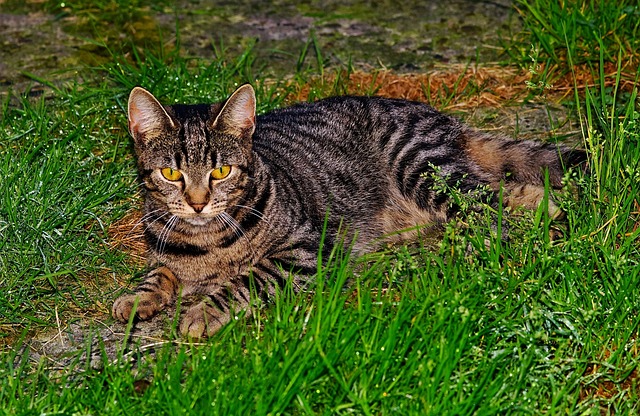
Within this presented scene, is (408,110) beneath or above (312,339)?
above

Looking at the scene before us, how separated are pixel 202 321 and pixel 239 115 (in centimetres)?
98

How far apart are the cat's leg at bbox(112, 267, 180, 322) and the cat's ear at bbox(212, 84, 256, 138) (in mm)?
769

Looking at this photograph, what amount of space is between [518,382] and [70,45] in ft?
14.9

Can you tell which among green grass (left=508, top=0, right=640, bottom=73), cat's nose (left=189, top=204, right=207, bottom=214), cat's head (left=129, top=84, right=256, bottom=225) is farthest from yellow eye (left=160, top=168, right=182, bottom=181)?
green grass (left=508, top=0, right=640, bottom=73)

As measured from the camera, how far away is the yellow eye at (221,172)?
4.37 meters

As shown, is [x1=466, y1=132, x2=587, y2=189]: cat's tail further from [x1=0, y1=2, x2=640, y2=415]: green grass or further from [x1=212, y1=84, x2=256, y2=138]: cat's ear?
[x1=212, y1=84, x2=256, y2=138]: cat's ear

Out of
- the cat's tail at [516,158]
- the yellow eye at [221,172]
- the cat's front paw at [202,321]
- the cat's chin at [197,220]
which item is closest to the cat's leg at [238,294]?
the cat's front paw at [202,321]

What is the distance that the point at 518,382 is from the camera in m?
3.49

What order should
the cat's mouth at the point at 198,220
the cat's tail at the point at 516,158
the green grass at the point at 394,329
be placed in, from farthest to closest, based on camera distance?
the cat's tail at the point at 516,158 < the cat's mouth at the point at 198,220 < the green grass at the point at 394,329

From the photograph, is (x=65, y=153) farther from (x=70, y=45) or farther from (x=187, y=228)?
(x=70, y=45)

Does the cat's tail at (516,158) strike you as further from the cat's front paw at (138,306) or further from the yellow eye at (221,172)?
the cat's front paw at (138,306)

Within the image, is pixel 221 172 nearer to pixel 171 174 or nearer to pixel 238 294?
pixel 171 174

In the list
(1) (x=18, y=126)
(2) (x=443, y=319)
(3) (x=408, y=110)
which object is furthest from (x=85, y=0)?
(2) (x=443, y=319)

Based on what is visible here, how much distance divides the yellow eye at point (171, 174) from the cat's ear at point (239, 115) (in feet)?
0.91
